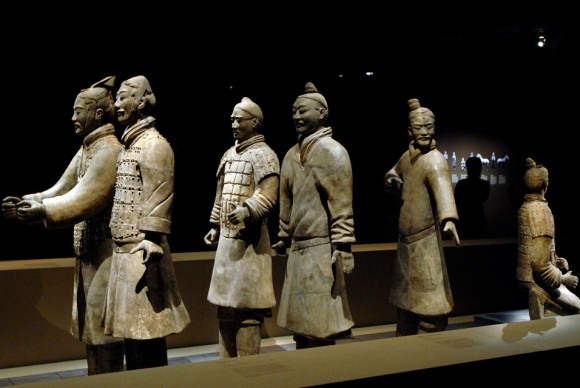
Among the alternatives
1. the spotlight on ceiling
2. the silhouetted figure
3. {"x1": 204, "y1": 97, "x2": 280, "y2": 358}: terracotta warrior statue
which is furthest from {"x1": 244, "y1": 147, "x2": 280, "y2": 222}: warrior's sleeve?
the spotlight on ceiling

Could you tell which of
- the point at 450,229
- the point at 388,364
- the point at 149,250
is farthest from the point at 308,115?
the point at 388,364

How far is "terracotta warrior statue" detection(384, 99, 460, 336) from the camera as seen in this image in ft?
15.4

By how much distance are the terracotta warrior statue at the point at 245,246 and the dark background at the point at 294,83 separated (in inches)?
70.0

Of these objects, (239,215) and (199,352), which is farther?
(199,352)

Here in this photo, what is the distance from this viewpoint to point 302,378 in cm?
255

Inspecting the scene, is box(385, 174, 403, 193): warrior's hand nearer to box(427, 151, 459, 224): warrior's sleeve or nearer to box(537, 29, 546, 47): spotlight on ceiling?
box(427, 151, 459, 224): warrior's sleeve

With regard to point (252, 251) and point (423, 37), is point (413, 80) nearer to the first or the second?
point (423, 37)

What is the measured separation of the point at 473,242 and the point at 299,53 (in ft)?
8.93

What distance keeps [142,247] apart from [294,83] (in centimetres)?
326

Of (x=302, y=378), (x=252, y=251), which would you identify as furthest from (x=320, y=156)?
(x=302, y=378)

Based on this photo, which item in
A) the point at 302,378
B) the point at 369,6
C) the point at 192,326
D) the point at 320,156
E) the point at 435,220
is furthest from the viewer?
the point at 369,6

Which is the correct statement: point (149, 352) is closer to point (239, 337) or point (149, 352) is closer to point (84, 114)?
point (239, 337)

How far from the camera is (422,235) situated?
187 inches

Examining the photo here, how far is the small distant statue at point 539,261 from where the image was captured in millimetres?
5086
